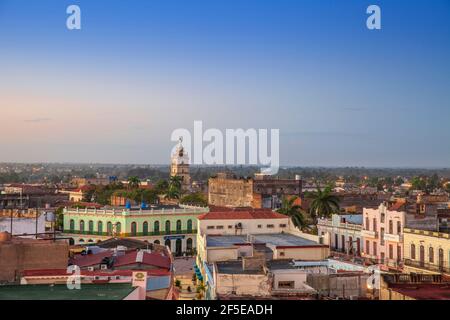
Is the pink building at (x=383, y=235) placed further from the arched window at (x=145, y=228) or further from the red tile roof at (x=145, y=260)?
the arched window at (x=145, y=228)

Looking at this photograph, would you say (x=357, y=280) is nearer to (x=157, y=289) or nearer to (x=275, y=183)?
(x=157, y=289)

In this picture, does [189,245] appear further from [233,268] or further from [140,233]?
[233,268]

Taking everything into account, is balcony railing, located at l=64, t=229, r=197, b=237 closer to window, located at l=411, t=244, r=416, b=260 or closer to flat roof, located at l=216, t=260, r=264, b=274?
window, located at l=411, t=244, r=416, b=260

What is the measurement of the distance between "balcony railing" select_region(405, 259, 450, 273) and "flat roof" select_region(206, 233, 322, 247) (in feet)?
11.6

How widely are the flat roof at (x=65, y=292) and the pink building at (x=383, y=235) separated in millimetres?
14673

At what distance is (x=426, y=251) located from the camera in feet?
84.8

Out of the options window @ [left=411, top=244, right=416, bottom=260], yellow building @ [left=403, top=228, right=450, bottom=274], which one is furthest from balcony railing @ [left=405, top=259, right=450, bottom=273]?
window @ [left=411, top=244, right=416, bottom=260]

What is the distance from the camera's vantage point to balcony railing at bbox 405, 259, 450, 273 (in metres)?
24.5

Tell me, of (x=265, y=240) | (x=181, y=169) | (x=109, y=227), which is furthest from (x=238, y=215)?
(x=181, y=169)

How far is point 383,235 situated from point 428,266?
390 cm

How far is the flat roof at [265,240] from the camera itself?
91.5 ft
